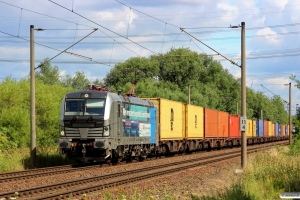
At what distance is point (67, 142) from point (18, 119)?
7.15 metres

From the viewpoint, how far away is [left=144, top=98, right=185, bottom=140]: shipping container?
31234 mm

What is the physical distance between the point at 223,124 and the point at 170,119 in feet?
51.8

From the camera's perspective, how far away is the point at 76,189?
15.1 metres

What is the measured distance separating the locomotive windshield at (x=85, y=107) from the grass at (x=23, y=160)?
2862mm

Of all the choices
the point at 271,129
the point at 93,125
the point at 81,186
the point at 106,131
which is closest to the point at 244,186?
the point at 81,186

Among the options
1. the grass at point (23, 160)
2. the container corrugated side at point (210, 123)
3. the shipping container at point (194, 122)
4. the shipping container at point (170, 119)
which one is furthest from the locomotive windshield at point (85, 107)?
the container corrugated side at point (210, 123)

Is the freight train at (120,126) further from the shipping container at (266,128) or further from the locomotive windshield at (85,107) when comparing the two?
the shipping container at (266,128)

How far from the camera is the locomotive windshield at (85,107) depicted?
2355 centimetres

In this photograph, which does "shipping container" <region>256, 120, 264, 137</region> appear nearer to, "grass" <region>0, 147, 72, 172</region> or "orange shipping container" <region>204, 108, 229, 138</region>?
"orange shipping container" <region>204, 108, 229, 138</region>

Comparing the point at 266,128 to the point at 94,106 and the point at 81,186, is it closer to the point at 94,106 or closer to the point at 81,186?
the point at 94,106

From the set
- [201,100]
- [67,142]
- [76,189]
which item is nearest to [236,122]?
[201,100]

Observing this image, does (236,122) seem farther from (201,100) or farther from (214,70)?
(214,70)

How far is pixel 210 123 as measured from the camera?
4338 cm

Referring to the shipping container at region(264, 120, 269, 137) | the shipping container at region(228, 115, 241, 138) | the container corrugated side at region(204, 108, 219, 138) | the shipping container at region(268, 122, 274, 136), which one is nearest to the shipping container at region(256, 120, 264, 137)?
the shipping container at region(264, 120, 269, 137)
